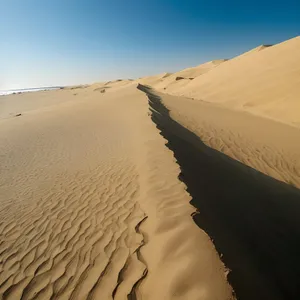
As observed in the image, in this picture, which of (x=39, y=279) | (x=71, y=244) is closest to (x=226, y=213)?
(x=71, y=244)

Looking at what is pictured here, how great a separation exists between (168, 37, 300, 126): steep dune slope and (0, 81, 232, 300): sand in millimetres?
12936

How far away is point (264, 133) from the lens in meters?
13.3

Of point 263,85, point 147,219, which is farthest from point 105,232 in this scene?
point 263,85

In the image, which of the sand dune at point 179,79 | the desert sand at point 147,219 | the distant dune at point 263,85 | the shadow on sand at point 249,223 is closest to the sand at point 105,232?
the desert sand at point 147,219

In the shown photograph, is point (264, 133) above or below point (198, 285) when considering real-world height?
below

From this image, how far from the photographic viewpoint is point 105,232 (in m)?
4.54

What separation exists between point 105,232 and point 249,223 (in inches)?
106

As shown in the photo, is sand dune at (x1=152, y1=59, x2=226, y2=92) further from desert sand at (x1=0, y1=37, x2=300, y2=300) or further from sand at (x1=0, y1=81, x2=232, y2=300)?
sand at (x1=0, y1=81, x2=232, y2=300)

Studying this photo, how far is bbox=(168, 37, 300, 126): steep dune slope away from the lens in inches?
707

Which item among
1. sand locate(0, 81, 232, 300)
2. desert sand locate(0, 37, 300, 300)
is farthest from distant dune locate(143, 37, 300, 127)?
sand locate(0, 81, 232, 300)

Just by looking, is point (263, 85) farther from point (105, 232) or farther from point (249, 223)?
point (105, 232)

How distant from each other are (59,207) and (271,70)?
25.6 meters

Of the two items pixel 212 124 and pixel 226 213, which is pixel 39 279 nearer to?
pixel 226 213

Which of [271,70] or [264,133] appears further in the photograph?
[271,70]
